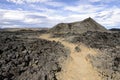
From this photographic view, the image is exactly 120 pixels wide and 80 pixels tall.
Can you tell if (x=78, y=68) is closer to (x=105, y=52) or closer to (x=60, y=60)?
(x=60, y=60)

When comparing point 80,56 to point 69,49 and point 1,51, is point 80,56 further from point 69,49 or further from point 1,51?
point 1,51

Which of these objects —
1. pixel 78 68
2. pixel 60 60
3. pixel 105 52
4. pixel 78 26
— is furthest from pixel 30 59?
pixel 78 26

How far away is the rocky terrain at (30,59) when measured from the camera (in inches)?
842

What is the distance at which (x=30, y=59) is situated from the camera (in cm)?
2331

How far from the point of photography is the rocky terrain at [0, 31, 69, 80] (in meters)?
21.4

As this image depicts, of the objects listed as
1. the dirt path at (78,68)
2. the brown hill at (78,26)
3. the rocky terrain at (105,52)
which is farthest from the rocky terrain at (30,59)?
the brown hill at (78,26)

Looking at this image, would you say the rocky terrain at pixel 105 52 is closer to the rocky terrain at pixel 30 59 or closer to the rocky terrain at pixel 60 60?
the rocky terrain at pixel 60 60

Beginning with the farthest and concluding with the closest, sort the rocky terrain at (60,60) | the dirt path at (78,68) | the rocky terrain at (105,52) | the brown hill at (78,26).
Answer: the brown hill at (78,26), the rocky terrain at (105,52), the dirt path at (78,68), the rocky terrain at (60,60)

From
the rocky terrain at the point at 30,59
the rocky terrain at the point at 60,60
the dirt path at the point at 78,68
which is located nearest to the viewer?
the rocky terrain at the point at 30,59

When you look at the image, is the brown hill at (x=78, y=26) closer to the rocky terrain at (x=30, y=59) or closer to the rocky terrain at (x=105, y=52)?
the rocky terrain at (x=105, y=52)

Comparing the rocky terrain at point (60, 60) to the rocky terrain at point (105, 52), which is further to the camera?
the rocky terrain at point (105, 52)

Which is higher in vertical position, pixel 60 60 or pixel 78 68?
pixel 60 60

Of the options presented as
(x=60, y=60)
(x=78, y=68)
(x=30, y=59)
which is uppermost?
(x=30, y=59)

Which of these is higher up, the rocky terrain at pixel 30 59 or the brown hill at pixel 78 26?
the brown hill at pixel 78 26
